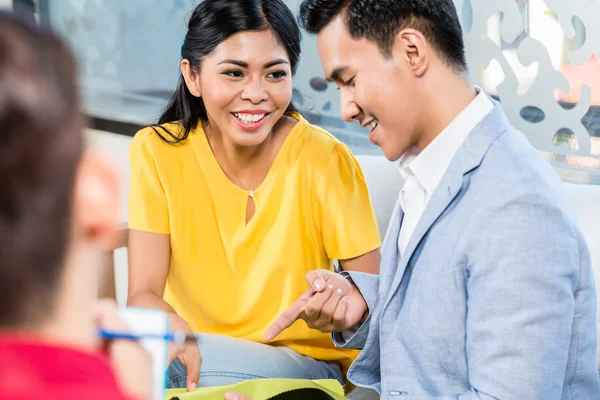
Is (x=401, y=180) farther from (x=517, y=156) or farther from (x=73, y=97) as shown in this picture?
(x=73, y=97)

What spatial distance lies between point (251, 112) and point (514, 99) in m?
0.82

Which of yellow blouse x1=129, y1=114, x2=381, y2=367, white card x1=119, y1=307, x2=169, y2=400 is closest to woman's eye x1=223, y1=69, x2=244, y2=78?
yellow blouse x1=129, y1=114, x2=381, y2=367

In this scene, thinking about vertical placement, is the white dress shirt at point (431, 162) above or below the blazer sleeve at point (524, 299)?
above

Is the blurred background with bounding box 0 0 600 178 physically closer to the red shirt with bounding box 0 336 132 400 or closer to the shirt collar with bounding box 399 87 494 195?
the shirt collar with bounding box 399 87 494 195

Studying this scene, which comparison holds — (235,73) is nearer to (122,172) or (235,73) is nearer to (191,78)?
(191,78)

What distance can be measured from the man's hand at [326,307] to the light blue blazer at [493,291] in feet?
0.33

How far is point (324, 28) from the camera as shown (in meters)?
1.40

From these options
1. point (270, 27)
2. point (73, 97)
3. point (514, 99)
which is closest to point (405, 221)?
point (270, 27)

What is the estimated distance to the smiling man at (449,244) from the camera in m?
1.11

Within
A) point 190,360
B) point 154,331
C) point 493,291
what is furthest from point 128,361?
point 190,360

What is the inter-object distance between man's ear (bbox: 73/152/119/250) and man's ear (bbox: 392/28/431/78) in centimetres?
86

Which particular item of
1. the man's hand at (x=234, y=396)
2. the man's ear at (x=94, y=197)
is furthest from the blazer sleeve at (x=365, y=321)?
the man's ear at (x=94, y=197)

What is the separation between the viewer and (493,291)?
1.12 metres

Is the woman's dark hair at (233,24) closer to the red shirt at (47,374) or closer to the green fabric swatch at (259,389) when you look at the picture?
the green fabric swatch at (259,389)
